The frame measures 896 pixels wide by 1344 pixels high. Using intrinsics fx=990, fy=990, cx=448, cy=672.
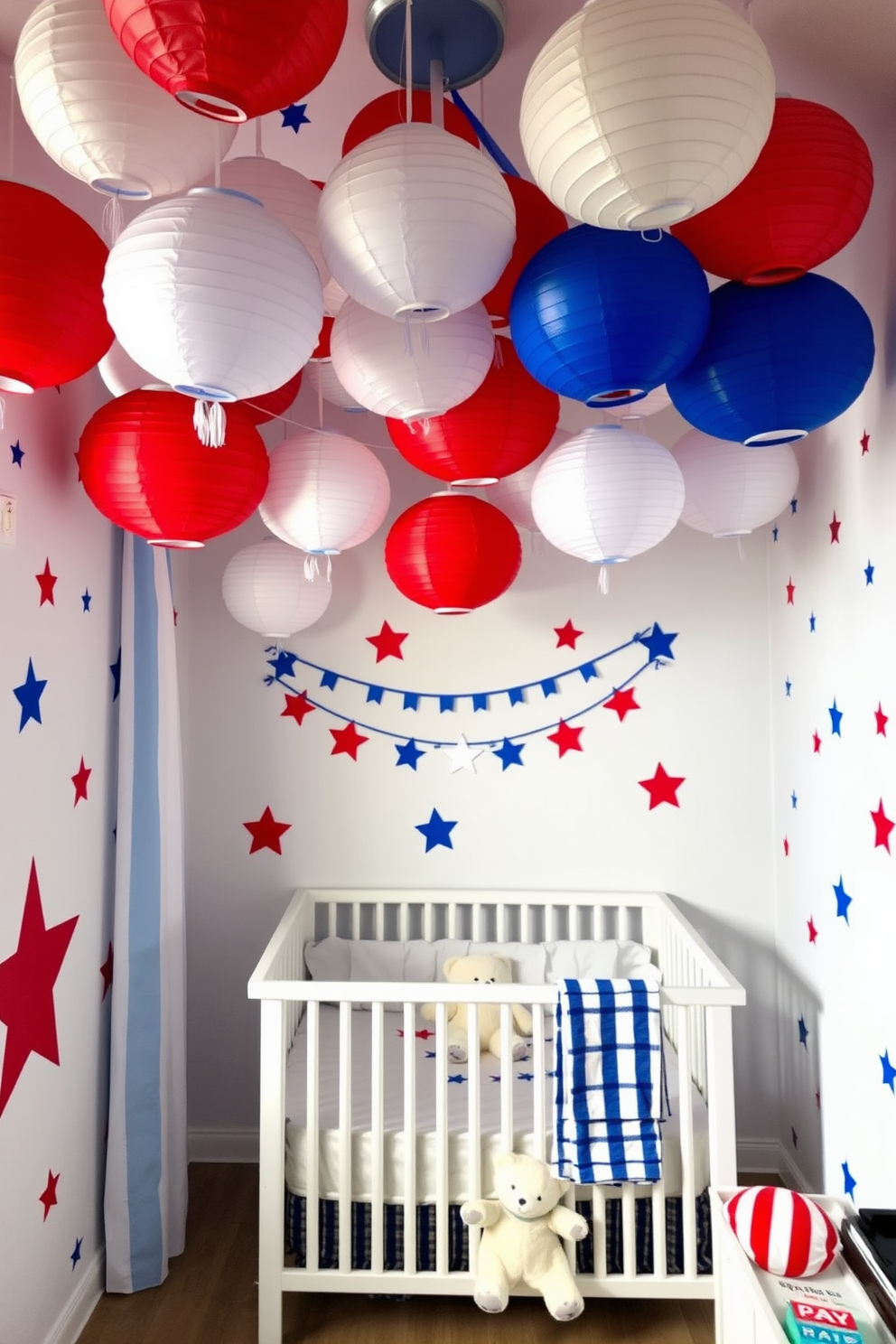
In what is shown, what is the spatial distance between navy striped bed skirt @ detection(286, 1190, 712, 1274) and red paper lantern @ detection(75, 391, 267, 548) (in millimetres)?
1547

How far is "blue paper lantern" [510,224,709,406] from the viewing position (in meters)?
1.23

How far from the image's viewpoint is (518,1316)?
2221 mm

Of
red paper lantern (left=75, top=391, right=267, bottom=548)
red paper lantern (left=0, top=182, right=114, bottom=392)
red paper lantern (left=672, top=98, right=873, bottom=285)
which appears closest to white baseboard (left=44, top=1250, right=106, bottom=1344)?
red paper lantern (left=75, top=391, right=267, bottom=548)

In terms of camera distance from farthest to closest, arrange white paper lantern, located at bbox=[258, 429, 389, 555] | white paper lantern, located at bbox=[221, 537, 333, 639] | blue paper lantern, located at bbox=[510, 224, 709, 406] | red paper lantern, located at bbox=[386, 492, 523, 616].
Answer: white paper lantern, located at bbox=[221, 537, 333, 639] < red paper lantern, located at bbox=[386, 492, 523, 616] < white paper lantern, located at bbox=[258, 429, 389, 555] < blue paper lantern, located at bbox=[510, 224, 709, 406]

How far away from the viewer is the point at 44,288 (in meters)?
1.28

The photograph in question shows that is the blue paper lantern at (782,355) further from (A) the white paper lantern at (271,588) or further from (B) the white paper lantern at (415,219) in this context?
(A) the white paper lantern at (271,588)

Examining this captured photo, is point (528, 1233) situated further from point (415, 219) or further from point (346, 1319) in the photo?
point (415, 219)

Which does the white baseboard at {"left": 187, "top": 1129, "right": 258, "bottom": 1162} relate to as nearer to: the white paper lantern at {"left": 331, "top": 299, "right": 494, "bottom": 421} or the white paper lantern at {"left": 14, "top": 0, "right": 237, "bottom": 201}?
the white paper lantern at {"left": 331, "top": 299, "right": 494, "bottom": 421}

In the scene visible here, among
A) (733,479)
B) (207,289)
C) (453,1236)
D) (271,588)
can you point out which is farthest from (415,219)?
(453,1236)

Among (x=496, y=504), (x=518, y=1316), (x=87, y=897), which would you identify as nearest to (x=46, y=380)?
(x=496, y=504)

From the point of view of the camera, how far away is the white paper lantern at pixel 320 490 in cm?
184

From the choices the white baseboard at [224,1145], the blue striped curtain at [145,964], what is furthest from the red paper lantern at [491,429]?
the white baseboard at [224,1145]

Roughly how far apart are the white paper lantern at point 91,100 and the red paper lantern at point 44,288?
0.14 metres

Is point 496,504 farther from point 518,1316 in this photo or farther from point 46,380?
point 518,1316
